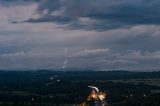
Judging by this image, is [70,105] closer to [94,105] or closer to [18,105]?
[18,105]

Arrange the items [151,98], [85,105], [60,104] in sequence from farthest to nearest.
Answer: [60,104], [151,98], [85,105]

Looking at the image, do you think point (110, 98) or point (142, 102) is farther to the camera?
point (110, 98)

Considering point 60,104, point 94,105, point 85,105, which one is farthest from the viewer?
point 60,104

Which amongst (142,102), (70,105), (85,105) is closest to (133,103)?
(142,102)

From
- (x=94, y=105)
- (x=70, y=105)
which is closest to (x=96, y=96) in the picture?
(x=70, y=105)

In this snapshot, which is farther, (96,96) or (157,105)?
(96,96)

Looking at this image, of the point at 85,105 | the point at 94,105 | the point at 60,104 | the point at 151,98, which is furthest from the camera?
the point at 60,104

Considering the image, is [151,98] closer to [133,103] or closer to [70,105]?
[133,103]

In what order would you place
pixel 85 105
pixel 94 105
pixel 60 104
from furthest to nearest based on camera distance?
pixel 60 104
pixel 85 105
pixel 94 105
